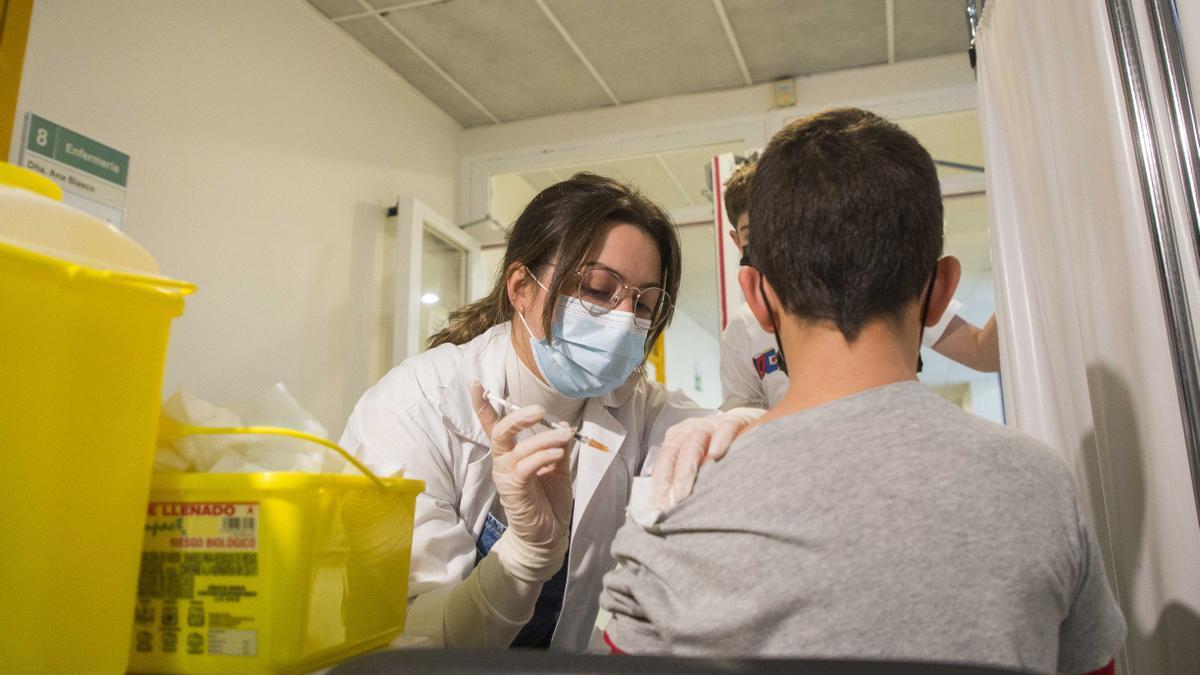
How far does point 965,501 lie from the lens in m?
0.60

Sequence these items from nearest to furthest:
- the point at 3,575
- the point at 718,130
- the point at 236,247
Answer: the point at 3,575 → the point at 236,247 → the point at 718,130

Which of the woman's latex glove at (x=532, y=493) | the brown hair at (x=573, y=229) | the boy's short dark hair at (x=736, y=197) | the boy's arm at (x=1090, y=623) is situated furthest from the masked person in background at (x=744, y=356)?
the boy's arm at (x=1090, y=623)

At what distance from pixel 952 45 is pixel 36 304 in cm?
340

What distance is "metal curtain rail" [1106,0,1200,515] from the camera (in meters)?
0.72

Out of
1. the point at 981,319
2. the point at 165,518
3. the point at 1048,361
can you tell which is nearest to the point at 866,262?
the point at 1048,361

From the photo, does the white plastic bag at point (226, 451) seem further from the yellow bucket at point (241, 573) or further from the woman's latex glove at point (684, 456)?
the woman's latex glove at point (684, 456)

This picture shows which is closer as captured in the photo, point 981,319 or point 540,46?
point 540,46

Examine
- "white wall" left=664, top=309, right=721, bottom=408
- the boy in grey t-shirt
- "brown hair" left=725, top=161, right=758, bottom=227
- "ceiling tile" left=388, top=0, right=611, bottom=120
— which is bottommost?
the boy in grey t-shirt

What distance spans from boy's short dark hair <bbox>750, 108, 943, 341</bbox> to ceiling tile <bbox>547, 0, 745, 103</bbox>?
234 cm

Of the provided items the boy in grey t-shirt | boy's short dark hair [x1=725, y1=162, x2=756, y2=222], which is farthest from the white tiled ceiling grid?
the boy in grey t-shirt

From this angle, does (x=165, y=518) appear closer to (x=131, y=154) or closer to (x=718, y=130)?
(x=131, y=154)

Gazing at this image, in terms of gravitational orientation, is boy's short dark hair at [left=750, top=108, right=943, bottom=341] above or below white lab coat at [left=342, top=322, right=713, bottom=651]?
above

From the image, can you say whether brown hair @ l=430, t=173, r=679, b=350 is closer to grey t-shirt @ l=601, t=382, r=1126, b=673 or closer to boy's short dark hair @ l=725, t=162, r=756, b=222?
boy's short dark hair @ l=725, t=162, r=756, b=222

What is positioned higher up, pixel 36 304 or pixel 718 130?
pixel 718 130
